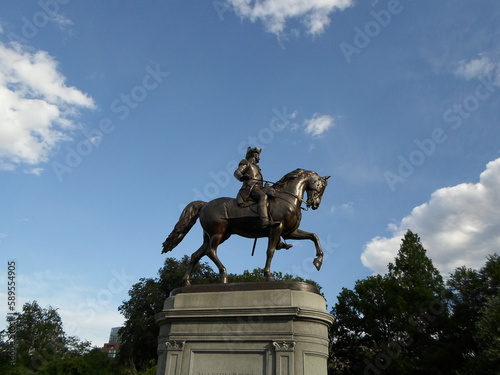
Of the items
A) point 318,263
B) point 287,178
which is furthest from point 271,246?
point 287,178

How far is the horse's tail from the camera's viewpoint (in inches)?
472

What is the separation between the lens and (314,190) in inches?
460

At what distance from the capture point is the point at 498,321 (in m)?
25.0

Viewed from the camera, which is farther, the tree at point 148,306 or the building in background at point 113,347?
the building in background at point 113,347

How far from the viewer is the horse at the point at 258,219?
11.1 meters

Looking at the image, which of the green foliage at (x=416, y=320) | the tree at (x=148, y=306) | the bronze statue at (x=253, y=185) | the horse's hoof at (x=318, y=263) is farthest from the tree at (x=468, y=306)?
the bronze statue at (x=253, y=185)

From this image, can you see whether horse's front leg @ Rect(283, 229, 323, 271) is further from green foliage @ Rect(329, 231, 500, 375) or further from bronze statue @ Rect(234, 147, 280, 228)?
green foliage @ Rect(329, 231, 500, 375)

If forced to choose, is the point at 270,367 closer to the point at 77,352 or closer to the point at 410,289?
the point at 410,289

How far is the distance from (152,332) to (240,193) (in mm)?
30752

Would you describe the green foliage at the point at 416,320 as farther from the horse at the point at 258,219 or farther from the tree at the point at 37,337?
the tree at the point at 37,337

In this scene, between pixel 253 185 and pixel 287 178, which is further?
pixel 287 178

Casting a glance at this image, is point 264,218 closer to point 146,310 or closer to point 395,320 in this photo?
point 395,320

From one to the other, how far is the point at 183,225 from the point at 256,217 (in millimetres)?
2163

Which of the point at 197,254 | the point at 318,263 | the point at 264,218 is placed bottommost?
the point at 318,263
